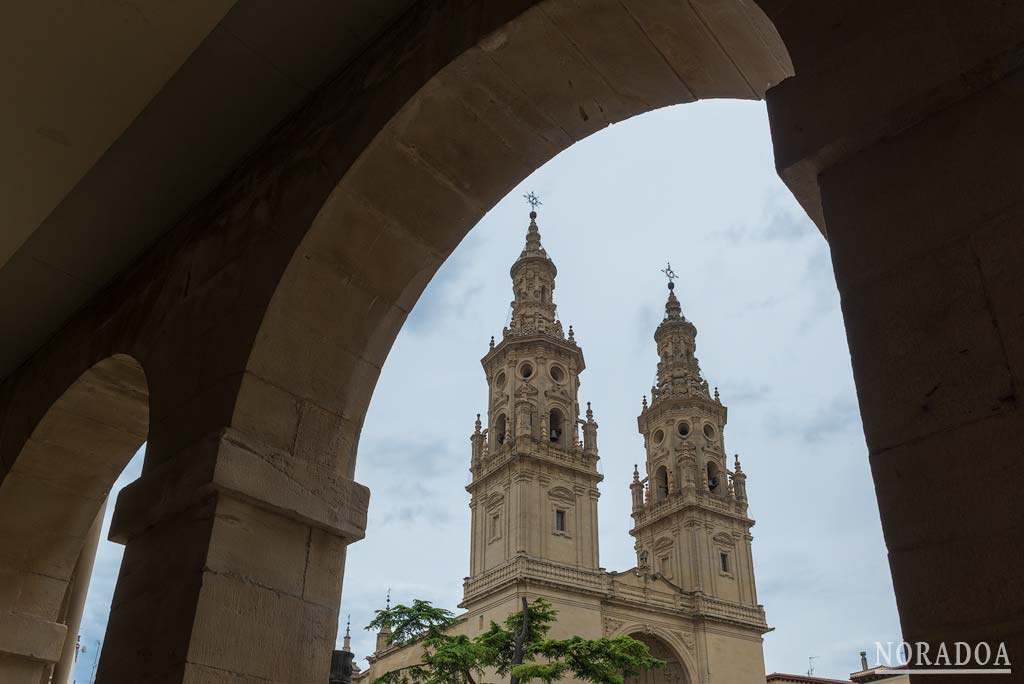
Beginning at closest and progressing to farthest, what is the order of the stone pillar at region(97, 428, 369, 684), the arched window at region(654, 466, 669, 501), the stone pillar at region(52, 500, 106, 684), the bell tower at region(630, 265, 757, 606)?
the stone pillar at region(97, 428, 369, 684)
the stone pillar at region(52, 500, 106, 684)
the bell tower at region(630, 265, 757, 606)
the arched window at region(654, 466, 669, 501)

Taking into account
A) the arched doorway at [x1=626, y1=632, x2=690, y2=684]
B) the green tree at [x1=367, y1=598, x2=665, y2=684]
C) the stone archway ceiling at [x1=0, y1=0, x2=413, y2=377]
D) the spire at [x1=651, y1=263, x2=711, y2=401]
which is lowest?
the stone archway ceiling at [x1=0, y1=0, x2=413, y2=377]

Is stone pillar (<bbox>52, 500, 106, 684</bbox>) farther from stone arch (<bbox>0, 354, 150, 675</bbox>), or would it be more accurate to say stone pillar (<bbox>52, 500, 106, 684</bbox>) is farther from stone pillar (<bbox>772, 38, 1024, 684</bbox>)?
stone pillar (<bbox>772, 38, 1024, 684</bbox>)

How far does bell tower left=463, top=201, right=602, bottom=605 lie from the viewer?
37.2 m

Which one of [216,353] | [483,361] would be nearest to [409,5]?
[216,353]

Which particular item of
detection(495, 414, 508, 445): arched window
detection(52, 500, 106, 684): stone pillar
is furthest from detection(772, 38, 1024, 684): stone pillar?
detection(495, 414, 508, 445): arched window

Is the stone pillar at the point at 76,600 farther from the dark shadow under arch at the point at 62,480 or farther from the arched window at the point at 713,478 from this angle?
the arched window at the point at 713,478

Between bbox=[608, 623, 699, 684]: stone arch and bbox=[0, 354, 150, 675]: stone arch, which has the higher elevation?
bbox=[608, 623, 699, 684]: stone arch

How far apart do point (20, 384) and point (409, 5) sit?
396cm

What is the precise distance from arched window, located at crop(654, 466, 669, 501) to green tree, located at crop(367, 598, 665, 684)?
18.8 m

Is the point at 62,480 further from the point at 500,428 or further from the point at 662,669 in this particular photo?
the point at 662,669

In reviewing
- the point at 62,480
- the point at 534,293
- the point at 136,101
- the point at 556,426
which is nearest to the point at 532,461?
the point at 556,426

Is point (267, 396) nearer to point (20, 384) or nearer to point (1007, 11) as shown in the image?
point (1007, 11)

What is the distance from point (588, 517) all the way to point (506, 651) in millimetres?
11973

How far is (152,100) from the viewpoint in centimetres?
385
